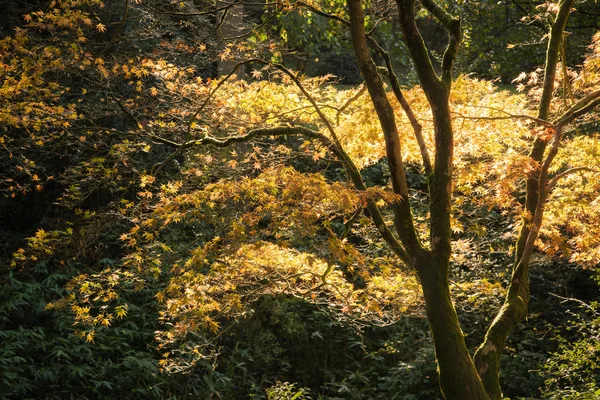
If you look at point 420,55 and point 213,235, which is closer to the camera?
point 420,55

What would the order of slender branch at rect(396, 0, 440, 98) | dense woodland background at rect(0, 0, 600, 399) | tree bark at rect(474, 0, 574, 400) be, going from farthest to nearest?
dense woodland background at rect(0, 0, 600, 399), tree bark at rect(474, 0, 574, 400), slender branch at rect(396, 0, 440, 98)

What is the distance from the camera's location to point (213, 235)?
17.9 feet

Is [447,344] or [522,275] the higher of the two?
A: [522,275]

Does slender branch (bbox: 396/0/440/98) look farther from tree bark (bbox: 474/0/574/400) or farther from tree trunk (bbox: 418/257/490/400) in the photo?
tree trunk (bbox: 418/257/490/400)

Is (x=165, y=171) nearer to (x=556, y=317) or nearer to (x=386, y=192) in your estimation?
(x=386, y=192)

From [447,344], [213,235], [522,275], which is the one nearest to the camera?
[447,344]

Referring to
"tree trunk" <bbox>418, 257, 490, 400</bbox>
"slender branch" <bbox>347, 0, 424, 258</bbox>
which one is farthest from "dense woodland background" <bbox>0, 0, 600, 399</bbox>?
"tree trunk" <bbox>418, 257, 490, 400</bbox>

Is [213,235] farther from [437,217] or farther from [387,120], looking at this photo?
[437,217]

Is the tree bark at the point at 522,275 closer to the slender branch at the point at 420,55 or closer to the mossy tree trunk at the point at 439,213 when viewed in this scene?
the mossy tree trunk at the point at 439,213

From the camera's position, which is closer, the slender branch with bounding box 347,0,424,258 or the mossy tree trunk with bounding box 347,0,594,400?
the mossy tree trunk with bounding box 347,0,594,400

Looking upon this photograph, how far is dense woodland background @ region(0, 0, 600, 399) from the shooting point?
16.3 ft

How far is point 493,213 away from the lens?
991 cm

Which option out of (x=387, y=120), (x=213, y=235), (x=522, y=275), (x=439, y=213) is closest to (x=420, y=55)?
(x=387, y=120)

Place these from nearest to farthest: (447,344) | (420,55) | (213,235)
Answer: (447,344)
(420,55)
(213,235)
